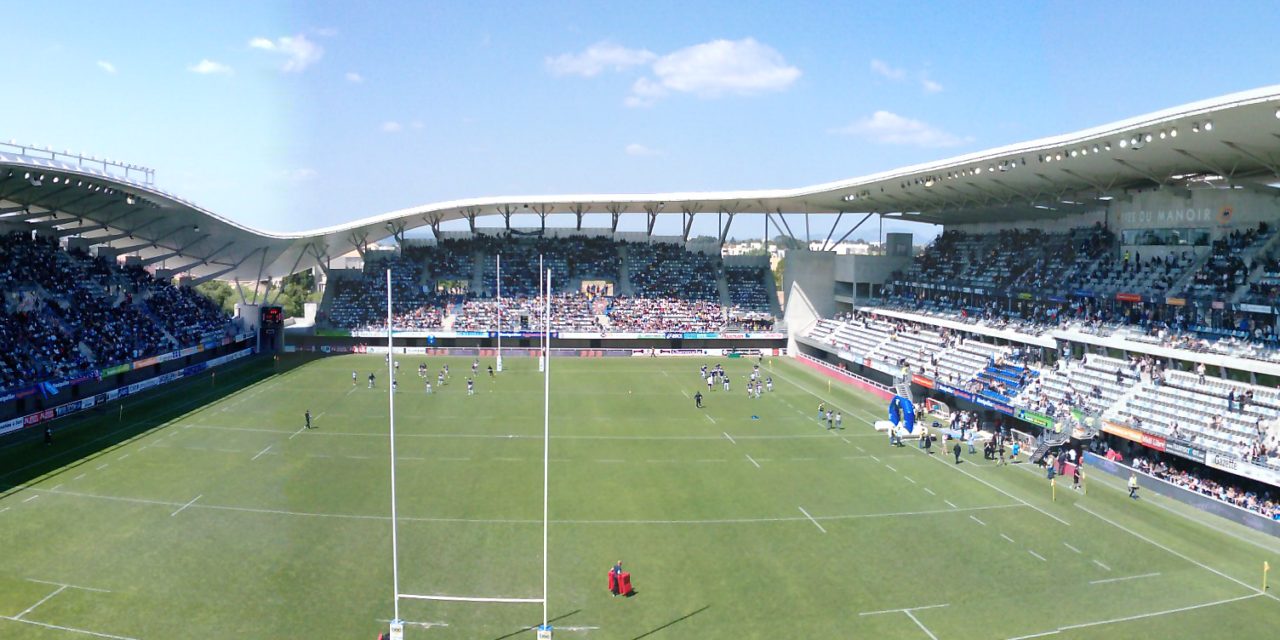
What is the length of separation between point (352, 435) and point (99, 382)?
16.1 m

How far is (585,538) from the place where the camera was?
21.0 meters

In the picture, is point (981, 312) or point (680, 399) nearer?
point (680, 399)

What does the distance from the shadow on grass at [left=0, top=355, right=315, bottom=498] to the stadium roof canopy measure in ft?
30.2

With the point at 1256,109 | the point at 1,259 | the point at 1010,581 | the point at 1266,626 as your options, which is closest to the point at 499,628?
the point at 1010,581

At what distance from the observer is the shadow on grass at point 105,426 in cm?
2655

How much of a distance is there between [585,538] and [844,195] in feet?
121

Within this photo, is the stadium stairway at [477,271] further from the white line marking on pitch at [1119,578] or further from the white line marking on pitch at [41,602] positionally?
the white line marking on pitch at [1119,578]

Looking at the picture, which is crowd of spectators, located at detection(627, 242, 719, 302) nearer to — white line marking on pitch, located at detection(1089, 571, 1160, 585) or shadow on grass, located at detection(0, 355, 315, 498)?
shadow on grass, located at detection(0, 355, 315, 498)

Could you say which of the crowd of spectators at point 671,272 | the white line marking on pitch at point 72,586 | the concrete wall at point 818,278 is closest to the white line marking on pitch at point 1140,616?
the white line marking on pitch at point 72,586

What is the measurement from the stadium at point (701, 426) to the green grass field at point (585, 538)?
Result: 14 centimetres

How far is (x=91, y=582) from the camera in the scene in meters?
17.6

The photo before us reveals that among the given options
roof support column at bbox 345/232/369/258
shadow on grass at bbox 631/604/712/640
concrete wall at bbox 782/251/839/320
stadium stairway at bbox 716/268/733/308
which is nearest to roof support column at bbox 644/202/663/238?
stadium stairway at bbox 716/268/733/308

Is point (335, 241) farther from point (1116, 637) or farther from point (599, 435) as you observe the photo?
point (1116, 637)

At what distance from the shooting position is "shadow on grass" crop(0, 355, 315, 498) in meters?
26.5
